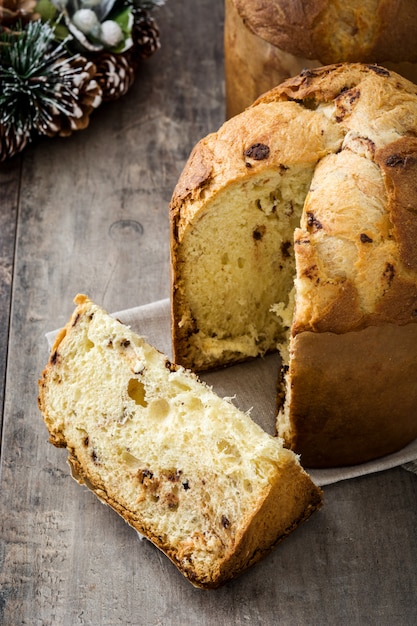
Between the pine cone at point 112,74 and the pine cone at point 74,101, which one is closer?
the pine cone at point 74,101

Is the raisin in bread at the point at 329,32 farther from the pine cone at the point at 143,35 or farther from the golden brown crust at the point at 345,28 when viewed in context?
the pine cone at the point at 143,35

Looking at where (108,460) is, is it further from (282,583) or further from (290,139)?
(290,139)

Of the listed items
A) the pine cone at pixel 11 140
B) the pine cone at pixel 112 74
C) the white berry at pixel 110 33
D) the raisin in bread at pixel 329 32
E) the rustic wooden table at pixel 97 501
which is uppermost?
the raisin in bread at pixel 329 32

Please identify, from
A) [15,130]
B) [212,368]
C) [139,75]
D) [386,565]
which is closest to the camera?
[386,565]

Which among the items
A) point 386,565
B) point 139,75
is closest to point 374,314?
point 386,565

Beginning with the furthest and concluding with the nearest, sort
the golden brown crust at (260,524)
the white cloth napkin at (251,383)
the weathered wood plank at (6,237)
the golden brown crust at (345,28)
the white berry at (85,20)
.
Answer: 1. the white berry at (85,20)
2. the weathered wood plank at (6,237)
3. the golden brown crust at (345,28)
4. the white cloth napkin at (251,383)
5. the golden brown crust at (260,524)

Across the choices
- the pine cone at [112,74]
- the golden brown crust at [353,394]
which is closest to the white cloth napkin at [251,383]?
the golden brown crust at [353,394]
